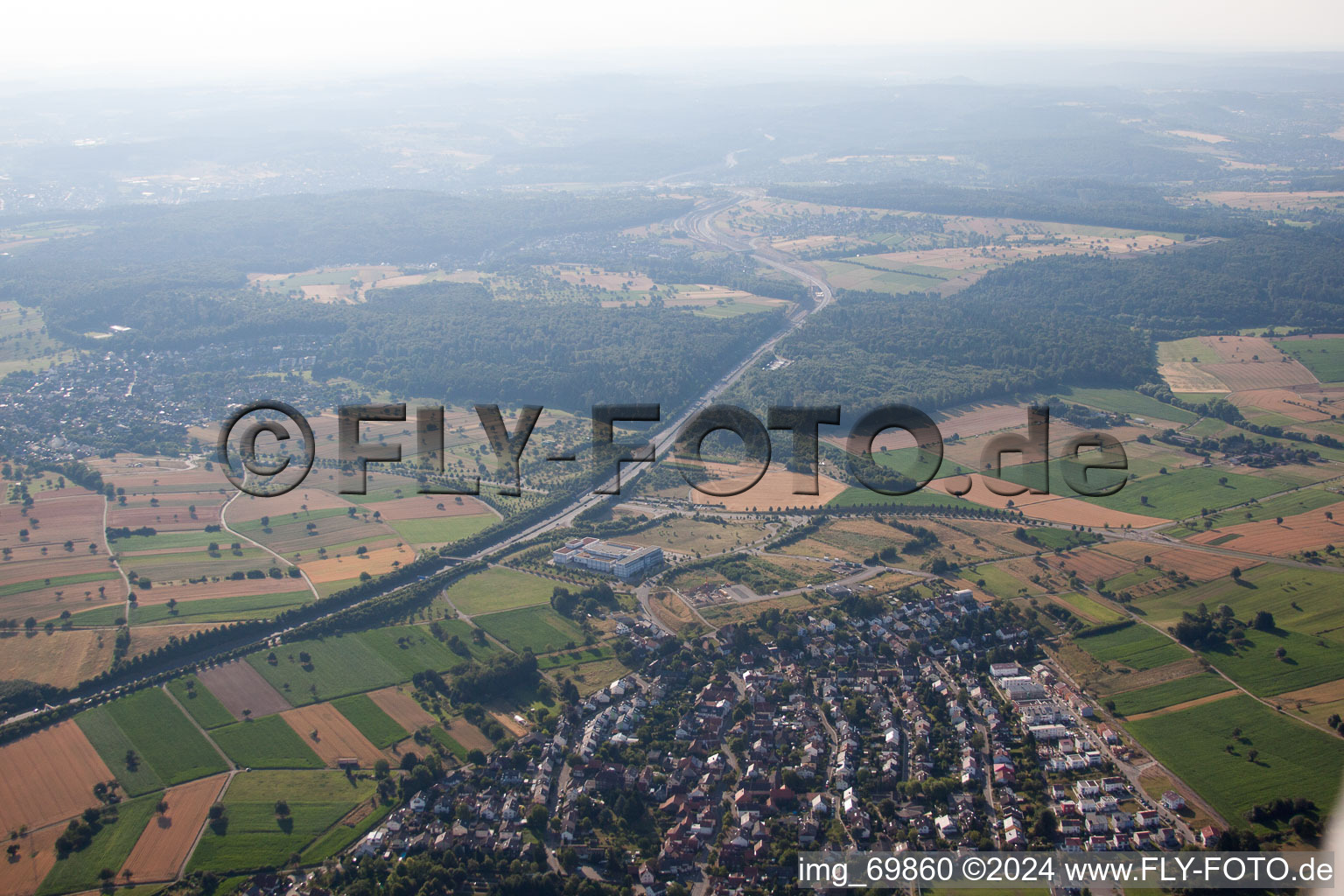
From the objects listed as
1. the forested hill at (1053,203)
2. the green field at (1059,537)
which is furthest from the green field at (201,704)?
the forested hill at (1053,203)

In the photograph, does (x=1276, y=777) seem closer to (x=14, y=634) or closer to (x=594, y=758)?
(x=594, y=758)

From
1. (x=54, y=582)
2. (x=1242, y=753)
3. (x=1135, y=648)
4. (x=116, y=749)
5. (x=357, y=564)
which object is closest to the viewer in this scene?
(x=1242, y=753)

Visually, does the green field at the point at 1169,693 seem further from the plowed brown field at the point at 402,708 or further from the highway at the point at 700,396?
the highway at the point at 700,396

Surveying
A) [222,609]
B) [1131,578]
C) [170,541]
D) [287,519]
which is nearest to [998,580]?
[1131,578]

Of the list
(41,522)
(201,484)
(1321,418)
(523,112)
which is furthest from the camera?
(523,112)

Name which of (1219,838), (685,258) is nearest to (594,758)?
(1219,838)

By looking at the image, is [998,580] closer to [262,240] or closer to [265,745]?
[265,745]

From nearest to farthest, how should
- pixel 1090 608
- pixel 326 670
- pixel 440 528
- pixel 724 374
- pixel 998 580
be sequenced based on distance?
pixel 326 670 < pixel 1090 608 < pixel 998 580 < pixel 440 528 < pixel 724 374

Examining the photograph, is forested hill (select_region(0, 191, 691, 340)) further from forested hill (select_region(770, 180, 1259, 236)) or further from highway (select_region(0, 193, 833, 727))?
forested hill (select_region(770, 180, 1259, 236))
